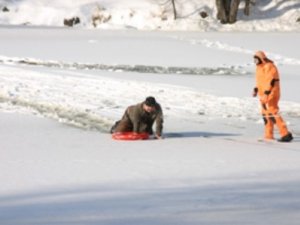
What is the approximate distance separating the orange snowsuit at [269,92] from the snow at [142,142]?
367mm

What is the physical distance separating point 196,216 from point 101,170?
2668 mm

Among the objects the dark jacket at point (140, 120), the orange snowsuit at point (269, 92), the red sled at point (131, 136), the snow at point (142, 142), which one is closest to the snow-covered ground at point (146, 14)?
the snow at point (142, 142)

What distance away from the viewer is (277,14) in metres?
42.9

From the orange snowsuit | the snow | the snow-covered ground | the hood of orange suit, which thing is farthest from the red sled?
the snow-covered ground

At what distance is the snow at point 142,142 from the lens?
7.41 metres

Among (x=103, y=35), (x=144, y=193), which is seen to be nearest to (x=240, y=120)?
(x=144, y=193)

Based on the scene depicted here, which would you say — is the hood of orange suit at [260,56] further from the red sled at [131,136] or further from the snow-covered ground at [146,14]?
the snow-covered ground at [146,14]

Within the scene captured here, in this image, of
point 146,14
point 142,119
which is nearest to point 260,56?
point 142,119

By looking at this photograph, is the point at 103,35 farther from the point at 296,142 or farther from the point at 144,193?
the point at 144,193

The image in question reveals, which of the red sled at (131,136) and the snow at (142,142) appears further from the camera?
the red sled at (131,136)

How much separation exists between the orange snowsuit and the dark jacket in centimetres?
177

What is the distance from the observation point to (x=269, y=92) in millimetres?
12133

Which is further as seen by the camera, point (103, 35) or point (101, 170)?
point (103, 35)

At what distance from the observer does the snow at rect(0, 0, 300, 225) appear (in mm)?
7406
